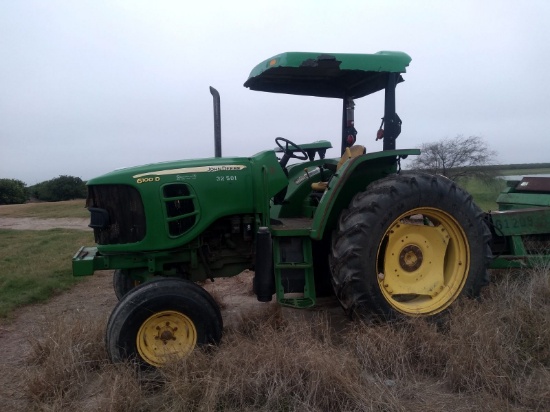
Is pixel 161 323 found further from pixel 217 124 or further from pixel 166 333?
pixel 217 124

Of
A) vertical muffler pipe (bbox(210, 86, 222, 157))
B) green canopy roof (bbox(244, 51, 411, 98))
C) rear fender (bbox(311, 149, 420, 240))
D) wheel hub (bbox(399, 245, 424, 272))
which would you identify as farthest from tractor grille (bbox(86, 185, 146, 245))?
wheel hub (bbox(399, 245, 424, 272))

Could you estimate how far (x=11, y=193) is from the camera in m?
32.4

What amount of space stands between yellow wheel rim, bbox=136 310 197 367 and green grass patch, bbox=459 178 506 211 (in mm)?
11632

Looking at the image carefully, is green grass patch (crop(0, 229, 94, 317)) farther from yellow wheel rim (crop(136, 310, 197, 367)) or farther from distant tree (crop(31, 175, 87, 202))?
distant tree (crop(31, 175, 87, 202))

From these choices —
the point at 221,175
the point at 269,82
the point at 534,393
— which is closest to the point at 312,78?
the point at 269,82

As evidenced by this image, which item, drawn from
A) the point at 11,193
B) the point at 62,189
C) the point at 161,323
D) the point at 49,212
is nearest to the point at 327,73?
the point at 161,323

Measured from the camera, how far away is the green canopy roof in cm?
390

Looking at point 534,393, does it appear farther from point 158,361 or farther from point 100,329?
point 100,329

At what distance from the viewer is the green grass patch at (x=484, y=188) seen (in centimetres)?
1390

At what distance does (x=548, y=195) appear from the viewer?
5.83m

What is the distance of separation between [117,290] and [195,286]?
5.77 ft

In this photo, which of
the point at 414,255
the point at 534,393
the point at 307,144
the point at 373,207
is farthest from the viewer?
the point at 307,144

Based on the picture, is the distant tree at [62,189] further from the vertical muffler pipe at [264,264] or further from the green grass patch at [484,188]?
the vertical muffler pipe at [264,264]

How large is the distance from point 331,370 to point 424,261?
1671mm
